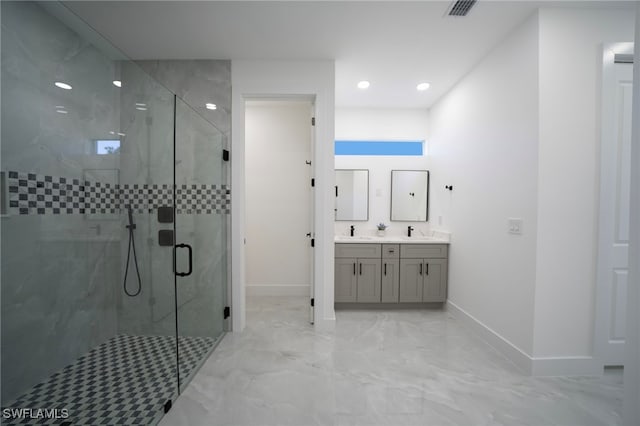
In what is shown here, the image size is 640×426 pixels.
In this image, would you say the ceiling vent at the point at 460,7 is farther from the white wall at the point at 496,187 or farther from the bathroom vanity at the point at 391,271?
the bathroom vanity at the point at 391,271

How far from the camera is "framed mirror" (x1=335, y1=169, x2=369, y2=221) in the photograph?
3.89 m

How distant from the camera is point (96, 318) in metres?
1.57

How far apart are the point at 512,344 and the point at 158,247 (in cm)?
287

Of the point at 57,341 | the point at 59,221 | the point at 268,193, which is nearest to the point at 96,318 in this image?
the point at 57,341

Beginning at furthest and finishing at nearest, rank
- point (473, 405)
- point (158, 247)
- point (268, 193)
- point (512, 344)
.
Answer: point (268, 193)
point (512, 344)
point (158, 247)
point (473, 405)

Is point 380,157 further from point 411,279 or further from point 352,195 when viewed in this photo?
point 411,279

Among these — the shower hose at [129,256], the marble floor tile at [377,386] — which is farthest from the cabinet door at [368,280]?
the shower hose at [129,256]

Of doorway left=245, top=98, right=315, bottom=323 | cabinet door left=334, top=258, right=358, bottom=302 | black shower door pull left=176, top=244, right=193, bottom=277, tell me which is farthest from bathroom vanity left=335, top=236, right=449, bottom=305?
black shower door pull left=176, top=244, right=193, bottom=277

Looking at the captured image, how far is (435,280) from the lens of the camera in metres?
3.39

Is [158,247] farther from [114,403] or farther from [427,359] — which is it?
[427,359]

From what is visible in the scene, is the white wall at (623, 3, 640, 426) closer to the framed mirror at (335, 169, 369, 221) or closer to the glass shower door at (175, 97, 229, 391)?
the glass shower door at (175, 97, 229, 391)

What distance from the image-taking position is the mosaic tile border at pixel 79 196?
1.21m

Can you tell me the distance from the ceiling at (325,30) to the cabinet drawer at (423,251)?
197cm

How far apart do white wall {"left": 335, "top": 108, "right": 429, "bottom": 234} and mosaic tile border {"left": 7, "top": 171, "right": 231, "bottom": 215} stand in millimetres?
2360
